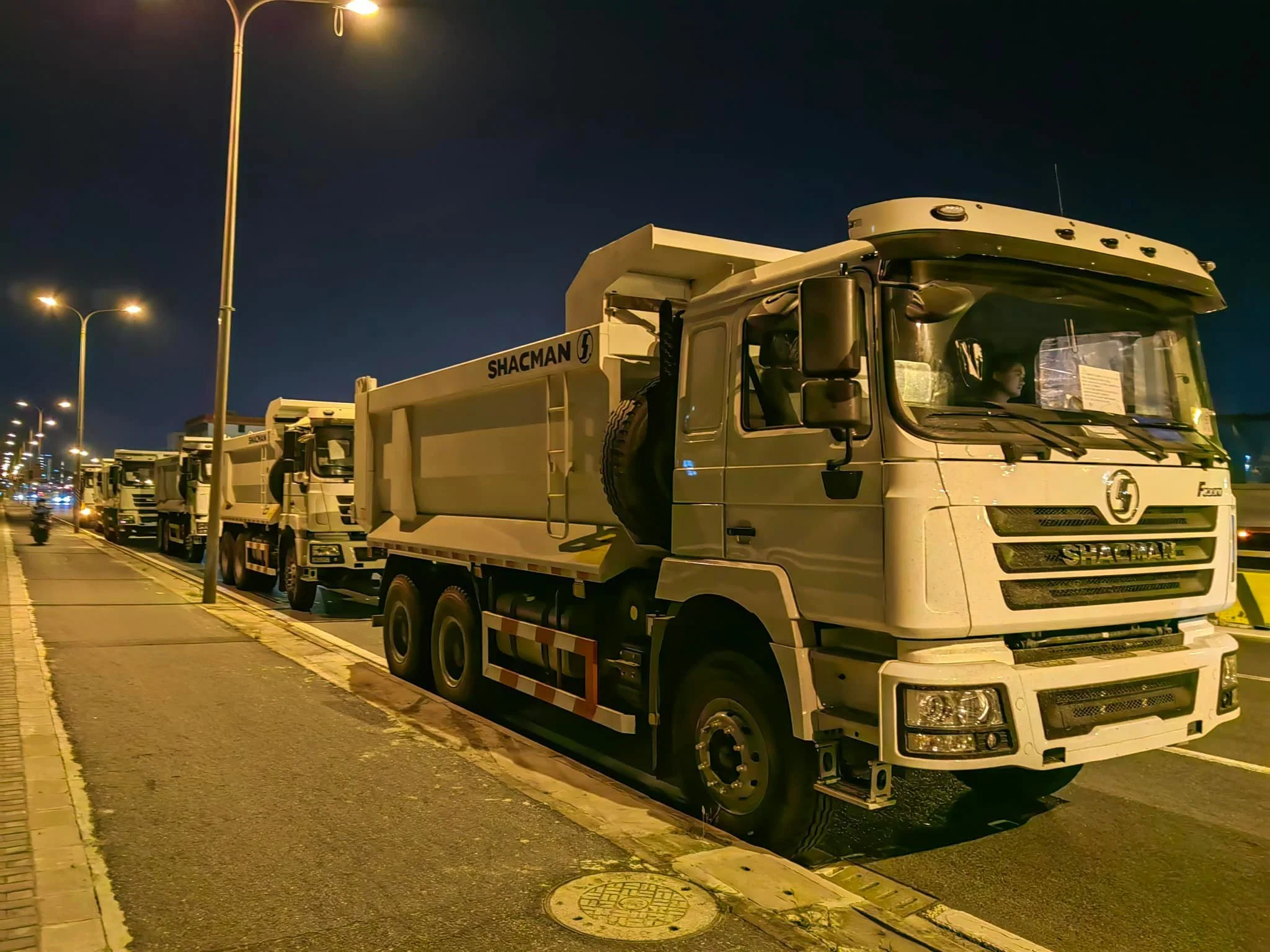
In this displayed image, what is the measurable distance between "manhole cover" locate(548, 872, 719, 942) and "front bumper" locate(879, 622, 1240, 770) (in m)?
1.01

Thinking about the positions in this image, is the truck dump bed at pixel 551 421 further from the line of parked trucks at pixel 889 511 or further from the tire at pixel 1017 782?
the tire at pixel 1017 782

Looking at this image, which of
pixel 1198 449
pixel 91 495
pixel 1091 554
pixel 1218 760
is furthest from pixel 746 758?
pixel 91 495

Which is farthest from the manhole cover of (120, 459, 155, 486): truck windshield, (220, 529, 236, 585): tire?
(120, 459, 155, 486): truck windshield

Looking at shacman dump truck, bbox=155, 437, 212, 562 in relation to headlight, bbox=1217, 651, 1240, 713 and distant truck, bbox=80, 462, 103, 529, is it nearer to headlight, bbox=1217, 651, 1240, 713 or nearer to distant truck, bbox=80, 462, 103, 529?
distant truck, bbox=80, 462, 103, 529

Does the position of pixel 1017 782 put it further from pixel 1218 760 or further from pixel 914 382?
pixel 914 382

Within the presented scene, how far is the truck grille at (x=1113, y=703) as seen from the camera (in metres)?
3.98

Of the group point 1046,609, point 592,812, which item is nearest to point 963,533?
point 1046,609

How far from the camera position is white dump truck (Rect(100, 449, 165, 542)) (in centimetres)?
3269

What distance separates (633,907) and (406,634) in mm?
5528

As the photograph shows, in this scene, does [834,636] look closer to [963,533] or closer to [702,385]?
[963,533]

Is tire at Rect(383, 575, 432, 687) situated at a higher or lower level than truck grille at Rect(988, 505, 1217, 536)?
lower

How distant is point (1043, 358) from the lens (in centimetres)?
459

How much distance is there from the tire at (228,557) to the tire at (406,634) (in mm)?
10062

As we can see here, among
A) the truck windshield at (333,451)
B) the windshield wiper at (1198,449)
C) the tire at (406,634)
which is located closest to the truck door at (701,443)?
the windshield wiper at (1198,449)
